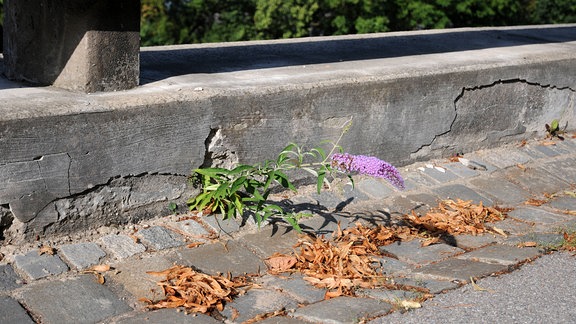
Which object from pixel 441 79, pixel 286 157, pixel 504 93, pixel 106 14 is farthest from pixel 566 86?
pixel 106 14

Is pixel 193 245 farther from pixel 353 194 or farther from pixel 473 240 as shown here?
pixel 473 240

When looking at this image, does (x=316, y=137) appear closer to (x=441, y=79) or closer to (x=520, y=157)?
(x=441, y=79)

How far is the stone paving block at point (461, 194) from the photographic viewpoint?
186 inches

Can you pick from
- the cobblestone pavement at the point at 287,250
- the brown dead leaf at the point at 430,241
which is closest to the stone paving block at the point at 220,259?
the cobblestone pavement at the point at 287,250

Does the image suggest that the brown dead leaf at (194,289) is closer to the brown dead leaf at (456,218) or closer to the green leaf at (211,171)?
the green leaf at (211,171)

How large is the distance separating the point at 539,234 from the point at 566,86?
2.06 meters

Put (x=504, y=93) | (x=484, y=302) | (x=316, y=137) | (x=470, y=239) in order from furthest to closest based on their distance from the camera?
1. (x=504, y=93)
2. (x=316, y=137)
3. (x=470, y=239)
4. (x=484, y=302)

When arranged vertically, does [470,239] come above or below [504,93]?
Answer: below

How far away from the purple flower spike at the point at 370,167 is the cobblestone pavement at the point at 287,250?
35cm

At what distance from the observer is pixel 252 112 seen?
4.07 m

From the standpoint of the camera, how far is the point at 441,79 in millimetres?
4934

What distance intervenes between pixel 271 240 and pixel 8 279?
1232mm

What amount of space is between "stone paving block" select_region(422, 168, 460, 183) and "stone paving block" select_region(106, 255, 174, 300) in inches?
81.7

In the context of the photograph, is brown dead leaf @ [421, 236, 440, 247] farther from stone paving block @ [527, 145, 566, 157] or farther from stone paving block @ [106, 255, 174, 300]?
stone paving block @ [527, 145, 566, 157]
